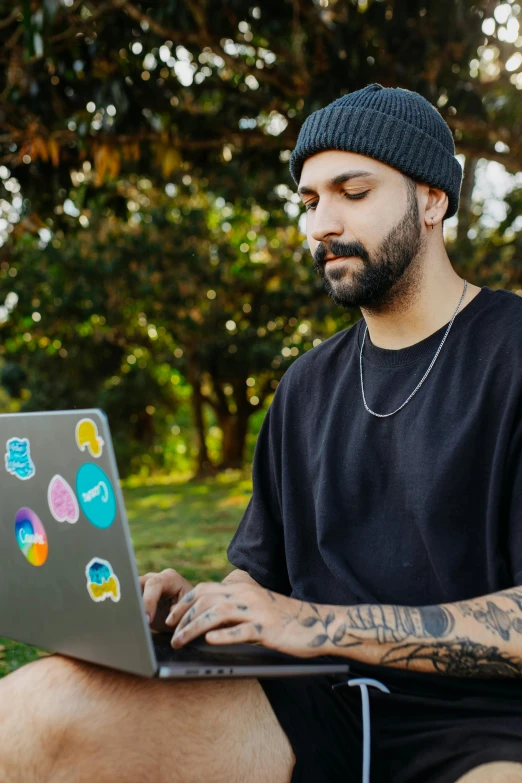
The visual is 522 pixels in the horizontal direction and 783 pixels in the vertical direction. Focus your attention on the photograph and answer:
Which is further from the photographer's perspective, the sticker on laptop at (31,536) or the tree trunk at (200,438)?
the tree trunk at (200,438)

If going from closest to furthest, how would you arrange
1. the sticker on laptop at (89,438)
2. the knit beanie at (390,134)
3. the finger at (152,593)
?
the sticker on laptop at (89,438) → the finger at (152,593) → the knit beanie at (390,134)

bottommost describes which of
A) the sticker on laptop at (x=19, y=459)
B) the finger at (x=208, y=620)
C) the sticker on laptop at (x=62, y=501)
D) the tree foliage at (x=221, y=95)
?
the finger at (x=208, y=620)

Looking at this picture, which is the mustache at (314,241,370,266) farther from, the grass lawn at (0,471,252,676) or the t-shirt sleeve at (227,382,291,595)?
the grass lawn at (0,471,252,676)

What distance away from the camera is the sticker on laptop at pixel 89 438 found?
4.06ft

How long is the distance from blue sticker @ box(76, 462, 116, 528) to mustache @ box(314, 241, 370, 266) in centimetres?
84

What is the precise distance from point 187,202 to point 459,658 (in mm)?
11842

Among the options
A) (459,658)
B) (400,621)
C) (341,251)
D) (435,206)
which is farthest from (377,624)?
(435,206)

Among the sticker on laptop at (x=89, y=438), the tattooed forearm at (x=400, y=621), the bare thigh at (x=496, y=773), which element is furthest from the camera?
the tattooed forearm at (x=400, y=621)

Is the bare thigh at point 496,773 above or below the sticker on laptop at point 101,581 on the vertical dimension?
below

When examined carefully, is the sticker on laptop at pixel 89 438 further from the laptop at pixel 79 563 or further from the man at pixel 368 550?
the man at pixel 368 550

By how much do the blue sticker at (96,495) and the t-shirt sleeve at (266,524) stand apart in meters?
0.74

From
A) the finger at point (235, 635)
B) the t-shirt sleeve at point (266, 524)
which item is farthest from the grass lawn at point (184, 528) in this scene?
the finger at point (235, 635)

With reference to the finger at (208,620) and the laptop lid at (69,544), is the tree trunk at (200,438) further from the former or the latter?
the finger at (208,620)

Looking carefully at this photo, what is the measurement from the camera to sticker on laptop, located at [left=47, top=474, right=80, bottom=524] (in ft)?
4.37
